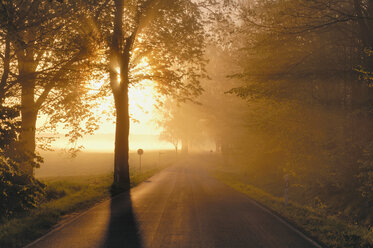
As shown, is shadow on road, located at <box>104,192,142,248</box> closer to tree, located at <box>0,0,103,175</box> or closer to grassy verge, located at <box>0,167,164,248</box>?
grassy verge, located at <box>0,167,164,248</box>

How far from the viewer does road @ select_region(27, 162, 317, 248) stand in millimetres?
6906

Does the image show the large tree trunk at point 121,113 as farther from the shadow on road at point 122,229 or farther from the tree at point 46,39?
the shadow on road at point 122,229

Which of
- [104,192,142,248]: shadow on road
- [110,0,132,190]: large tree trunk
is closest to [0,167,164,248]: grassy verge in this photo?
[104,192,142,248]: shadow on road

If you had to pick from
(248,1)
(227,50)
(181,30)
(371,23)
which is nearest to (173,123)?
(227,50)

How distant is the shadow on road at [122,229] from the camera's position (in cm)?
680

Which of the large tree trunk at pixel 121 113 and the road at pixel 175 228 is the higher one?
the large tree trunk at pixel 121 113

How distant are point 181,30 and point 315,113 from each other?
8371mm

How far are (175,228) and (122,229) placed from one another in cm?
131

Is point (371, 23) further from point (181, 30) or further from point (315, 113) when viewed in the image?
point (181, 30)

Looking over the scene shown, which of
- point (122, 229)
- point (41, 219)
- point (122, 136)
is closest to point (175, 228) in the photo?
point (122, 229)

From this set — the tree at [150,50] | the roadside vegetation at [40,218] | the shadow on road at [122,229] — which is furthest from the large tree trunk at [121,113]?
the shadow on road at [122,229]

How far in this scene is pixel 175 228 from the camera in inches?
324

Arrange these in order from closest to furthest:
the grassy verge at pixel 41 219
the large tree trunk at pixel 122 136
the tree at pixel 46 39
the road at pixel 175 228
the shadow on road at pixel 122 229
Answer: the shadow on road at pixel 122 229, the road at pixel 175 228, the grassy verge at pixel 41 219, the tree at pixel 46 39, the large tree trunk at pixel 122 136

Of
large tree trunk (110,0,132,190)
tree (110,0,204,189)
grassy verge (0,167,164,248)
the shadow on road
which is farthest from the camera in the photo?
large tree trunk (110,0,132,190)
